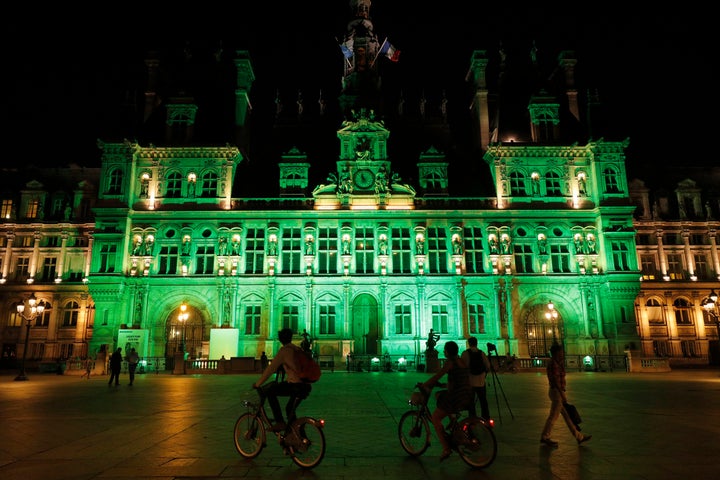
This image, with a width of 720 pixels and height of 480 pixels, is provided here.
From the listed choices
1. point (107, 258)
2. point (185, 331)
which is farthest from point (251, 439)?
point (107, 258)

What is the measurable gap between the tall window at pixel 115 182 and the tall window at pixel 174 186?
3559 millimetres

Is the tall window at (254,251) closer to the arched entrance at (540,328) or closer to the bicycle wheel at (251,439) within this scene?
the arched entrance at (540,328)

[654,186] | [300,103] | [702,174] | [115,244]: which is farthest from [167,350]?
→ [702,174]

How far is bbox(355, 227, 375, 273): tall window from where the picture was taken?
40.3 metres

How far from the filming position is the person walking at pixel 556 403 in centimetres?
909

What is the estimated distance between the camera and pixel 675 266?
45.9 meters

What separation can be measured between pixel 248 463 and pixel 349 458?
1.56 metres

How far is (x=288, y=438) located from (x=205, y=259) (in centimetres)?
3431

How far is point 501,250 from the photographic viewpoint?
132 ft

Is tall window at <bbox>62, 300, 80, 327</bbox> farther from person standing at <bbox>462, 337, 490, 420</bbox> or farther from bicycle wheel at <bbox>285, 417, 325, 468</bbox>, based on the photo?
person standing at <bbox>462, 337, 490, 420</bbox>

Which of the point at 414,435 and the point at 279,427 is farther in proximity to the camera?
the point at 414,435

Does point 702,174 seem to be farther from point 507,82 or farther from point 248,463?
point 248,463

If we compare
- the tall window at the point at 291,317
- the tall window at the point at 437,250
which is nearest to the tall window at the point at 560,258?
the tall window at the point at 437,250

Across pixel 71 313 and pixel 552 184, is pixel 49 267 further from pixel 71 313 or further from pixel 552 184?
pixel 552 184
